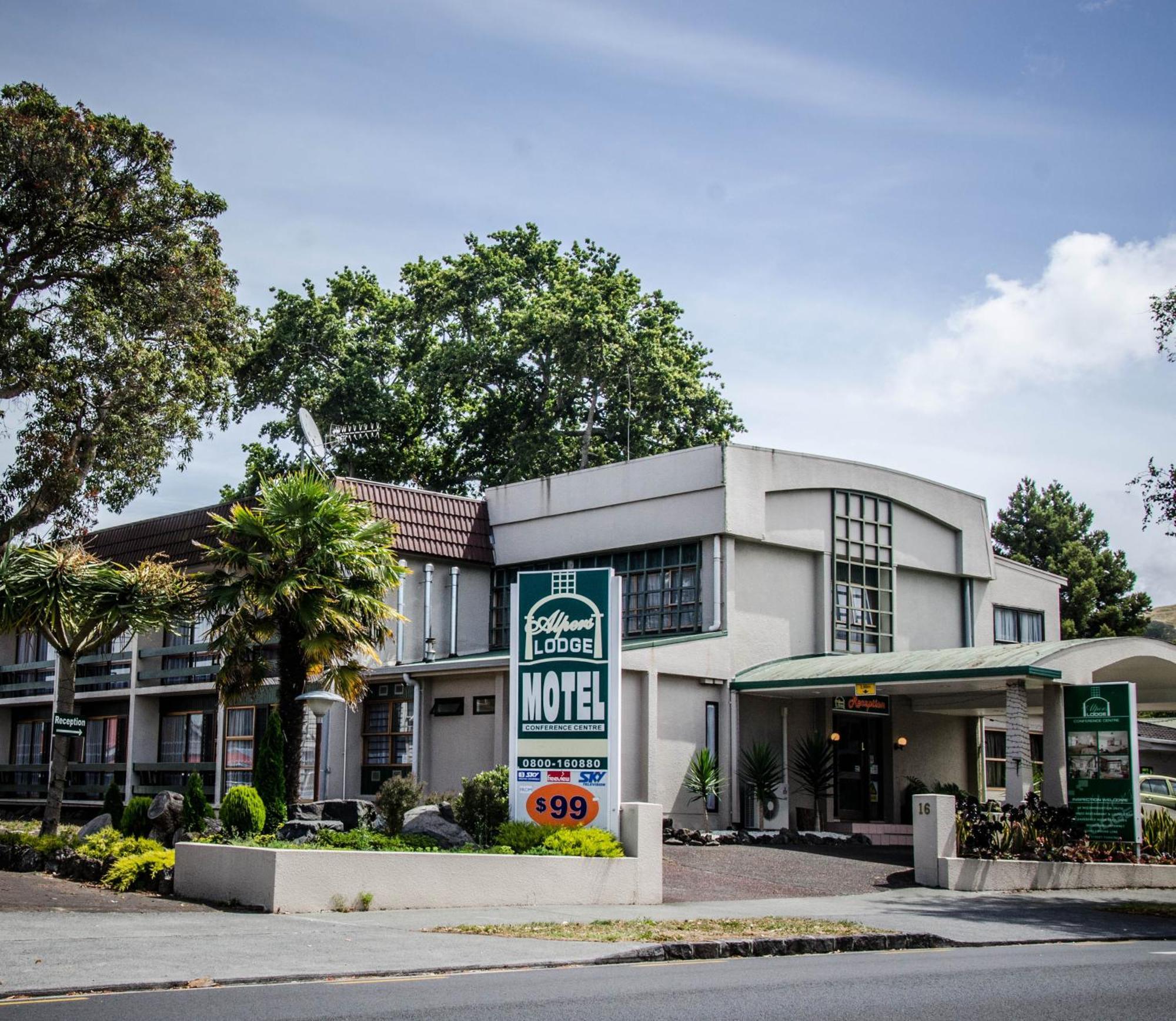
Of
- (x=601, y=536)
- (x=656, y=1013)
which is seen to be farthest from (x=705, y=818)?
(x=656, y=1013)

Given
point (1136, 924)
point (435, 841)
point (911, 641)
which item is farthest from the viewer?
point (911, 641)

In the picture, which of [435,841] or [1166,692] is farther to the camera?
[1166,692]

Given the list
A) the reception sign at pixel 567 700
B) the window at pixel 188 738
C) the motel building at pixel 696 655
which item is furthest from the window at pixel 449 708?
the reception sign at pixel 567 700

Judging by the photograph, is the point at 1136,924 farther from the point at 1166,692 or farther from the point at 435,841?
the point at 1166,692

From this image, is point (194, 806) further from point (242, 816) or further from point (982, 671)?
point (982, 671)

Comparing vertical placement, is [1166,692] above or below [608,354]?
below

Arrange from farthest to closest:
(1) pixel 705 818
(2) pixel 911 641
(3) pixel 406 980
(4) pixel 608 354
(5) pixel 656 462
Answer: (4) pixel 608 354
(2) pixel 911 641
(5) pixel 656 462
(1) pixel 705 818
(3) pixel 406 980

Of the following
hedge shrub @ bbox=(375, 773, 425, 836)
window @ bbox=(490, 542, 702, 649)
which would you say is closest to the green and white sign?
window @ bbox=(490, 542, 702, 649)

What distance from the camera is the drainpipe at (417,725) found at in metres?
26.6

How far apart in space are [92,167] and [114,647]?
36.2 ft

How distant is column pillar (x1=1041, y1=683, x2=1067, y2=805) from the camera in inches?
899

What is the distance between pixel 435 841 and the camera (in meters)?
18.5

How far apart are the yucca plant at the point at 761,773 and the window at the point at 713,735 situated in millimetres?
605

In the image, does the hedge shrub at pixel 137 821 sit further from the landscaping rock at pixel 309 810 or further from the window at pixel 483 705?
the window at pixel 483 705
